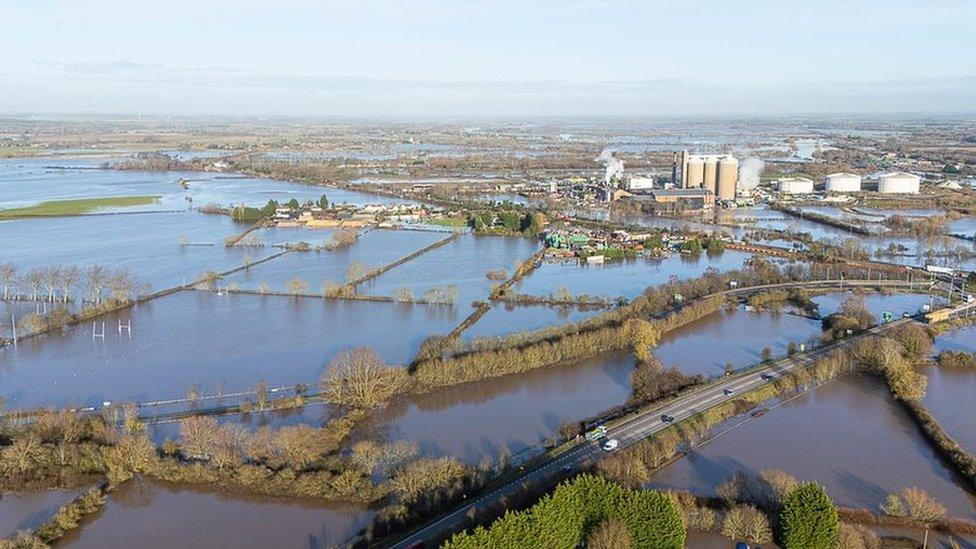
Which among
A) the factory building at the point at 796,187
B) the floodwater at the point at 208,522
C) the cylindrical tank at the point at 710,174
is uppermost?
the cylindrical tank at the point at 710,174

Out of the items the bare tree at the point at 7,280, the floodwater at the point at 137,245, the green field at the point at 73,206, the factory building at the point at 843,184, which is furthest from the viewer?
the factory building at the point at 843,184

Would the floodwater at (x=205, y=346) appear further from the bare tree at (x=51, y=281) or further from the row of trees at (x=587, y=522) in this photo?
the row of trees at (x=587, y=522)

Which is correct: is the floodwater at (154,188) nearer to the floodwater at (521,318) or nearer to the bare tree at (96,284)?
the bare tree at (96,284)

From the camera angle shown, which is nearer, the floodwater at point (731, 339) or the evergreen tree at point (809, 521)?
the evergreen tree at point (809, 521)

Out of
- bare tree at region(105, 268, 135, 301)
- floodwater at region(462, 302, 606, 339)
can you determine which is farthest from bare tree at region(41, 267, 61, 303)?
floodwater at region(462, 302, 606, 339)

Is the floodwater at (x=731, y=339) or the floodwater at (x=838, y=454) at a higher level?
the floodwater at (x=731, y=339)

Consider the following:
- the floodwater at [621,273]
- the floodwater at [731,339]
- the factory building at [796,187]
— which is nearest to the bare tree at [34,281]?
the floodwater at [621,273]

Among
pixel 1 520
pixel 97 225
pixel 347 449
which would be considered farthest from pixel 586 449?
pixel 97 225

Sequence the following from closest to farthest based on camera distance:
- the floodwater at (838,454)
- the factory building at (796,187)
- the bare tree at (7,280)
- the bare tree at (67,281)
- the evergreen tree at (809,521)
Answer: the evergreen tree at (809,521) → the floodwater at (838,454) → the bare tree at (67,281) → the bare tree at (7,280) → the factory building at (796,187)
